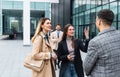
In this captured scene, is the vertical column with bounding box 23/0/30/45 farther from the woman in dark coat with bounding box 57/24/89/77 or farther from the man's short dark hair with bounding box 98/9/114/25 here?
the man's short dark hair with bounding box 98/9/114/25

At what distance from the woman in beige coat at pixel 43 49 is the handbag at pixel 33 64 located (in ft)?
0.22

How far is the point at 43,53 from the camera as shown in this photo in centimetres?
556

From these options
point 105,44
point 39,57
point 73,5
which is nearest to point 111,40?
point 105,44

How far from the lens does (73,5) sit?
1396 inches

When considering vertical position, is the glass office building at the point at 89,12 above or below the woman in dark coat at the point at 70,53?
above

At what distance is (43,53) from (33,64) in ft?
0.81

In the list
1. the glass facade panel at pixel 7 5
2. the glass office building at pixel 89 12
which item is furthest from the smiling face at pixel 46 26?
the glass facade panel at pixel 7 5

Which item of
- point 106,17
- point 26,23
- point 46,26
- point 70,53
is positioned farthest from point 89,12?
point 106,17

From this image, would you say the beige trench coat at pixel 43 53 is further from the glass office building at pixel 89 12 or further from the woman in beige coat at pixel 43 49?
the glass office building at pixel 89 12

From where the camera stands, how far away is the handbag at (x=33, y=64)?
5.53 m

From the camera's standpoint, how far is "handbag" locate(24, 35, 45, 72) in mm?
5527

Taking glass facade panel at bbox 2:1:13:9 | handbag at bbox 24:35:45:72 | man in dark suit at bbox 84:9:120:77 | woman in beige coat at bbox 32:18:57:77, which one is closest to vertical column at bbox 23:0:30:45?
woman in beige coat at bbox 32:18:57:77

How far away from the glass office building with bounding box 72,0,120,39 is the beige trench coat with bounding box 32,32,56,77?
44.5 feet

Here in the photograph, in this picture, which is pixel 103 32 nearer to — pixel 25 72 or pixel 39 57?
pixel 39 57
